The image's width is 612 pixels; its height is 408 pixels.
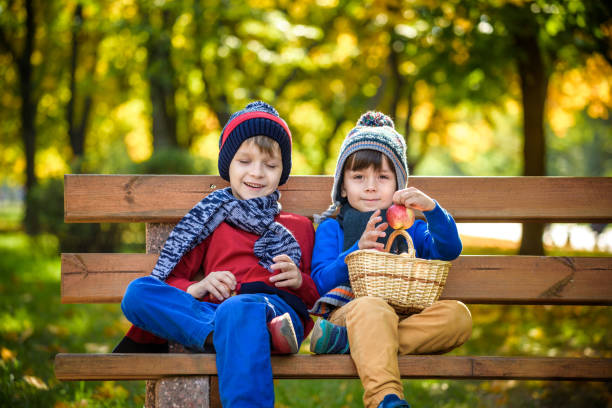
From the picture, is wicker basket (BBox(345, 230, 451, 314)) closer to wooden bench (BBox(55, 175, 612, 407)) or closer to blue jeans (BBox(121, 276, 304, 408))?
blue jeans (BBox(121, 276, 304, 408))

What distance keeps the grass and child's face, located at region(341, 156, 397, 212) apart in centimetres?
151

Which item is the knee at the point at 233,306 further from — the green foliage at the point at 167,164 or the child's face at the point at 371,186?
the green foliage at the point at 167,164

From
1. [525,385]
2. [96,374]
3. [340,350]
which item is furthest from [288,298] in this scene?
[525,385]

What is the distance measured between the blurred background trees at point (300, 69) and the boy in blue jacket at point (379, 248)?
1772mm

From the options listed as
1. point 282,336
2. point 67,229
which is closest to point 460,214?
point 282,336

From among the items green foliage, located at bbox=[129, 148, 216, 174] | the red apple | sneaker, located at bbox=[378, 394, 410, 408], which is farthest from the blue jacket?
green foliage, located at bbox=[129, 148, 216, 174]

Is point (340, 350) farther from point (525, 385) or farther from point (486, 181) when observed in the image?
point (525, 385)

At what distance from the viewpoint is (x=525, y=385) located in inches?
183

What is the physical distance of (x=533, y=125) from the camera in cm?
777

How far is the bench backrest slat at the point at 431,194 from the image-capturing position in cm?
322

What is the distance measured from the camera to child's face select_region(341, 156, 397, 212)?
10.7 feet

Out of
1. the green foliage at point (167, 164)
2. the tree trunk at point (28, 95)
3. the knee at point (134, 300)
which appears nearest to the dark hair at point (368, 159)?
the knee at point (134, 300)

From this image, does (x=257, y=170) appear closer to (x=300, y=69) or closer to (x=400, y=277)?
(x=400, y=277)

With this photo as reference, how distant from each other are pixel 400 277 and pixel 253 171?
0.94m
